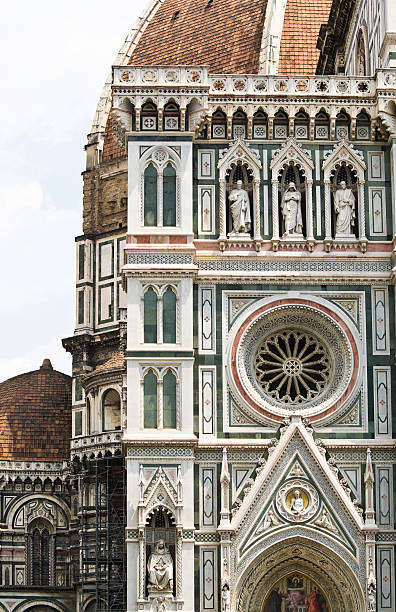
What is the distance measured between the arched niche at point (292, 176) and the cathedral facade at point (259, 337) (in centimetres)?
3

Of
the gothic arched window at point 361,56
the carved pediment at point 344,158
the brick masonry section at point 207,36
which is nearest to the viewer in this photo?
the carved pediment at point 344,158

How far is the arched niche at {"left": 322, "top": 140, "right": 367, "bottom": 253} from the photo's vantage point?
4072 centimetres

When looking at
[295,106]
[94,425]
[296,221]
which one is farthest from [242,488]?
[94,425]

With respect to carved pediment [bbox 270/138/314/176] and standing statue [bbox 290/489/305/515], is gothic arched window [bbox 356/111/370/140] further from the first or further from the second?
standing statue [bbox 290/489/305/515]

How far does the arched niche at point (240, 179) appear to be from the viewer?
40438mm

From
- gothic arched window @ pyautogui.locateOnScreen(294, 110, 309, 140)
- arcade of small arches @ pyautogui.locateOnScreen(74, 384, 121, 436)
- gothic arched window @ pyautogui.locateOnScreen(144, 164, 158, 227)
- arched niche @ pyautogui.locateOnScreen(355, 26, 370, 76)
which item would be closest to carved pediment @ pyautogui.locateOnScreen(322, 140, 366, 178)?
gothic arched window @ pyautogui.locateOnScreen(294, 110, 309, 140)

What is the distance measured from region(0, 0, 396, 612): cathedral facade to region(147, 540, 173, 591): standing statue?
0.04m

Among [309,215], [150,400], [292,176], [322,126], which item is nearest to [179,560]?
[150,400]

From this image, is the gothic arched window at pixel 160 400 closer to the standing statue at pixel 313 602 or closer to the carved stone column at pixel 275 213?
the carved stone column at pixel 275 213

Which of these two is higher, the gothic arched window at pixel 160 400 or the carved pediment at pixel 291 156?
the carved pediment at pixel 291 156

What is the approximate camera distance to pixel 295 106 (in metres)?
41.1

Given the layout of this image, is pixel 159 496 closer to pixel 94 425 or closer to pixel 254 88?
pixel 254 88

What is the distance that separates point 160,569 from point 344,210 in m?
8.70

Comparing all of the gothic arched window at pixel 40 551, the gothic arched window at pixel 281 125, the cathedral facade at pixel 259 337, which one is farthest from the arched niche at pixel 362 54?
the gothic arched window at pixel 40 551
